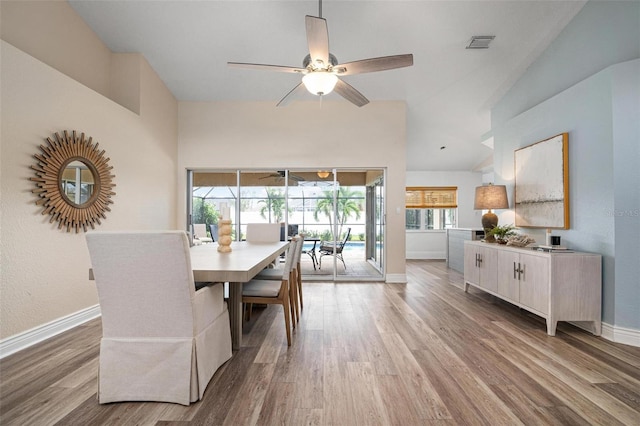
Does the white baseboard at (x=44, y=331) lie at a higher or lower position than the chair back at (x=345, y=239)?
lower

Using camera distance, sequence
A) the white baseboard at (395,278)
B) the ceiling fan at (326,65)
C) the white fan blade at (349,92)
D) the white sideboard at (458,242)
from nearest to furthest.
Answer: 1. the ceiling fan at (326,65)
2. the white fan blade at (349,92)
3. the white baseboard at (395,278)
4. the white sideboard at (458,242)

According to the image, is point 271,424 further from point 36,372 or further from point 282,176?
point 282,176

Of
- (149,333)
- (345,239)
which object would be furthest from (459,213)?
(149,333)

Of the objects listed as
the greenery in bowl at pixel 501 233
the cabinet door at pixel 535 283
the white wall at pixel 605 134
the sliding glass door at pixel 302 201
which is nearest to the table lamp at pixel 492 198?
the greenery in bowl at pixel 501 233

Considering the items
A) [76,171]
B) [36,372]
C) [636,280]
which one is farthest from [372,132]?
[36,372]

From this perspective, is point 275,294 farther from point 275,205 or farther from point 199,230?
point 199,230

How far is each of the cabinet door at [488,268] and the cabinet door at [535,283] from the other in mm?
457

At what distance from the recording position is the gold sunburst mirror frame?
8.84 ft

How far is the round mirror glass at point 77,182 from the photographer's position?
115 inches

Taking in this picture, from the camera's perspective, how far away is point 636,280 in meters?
2.53

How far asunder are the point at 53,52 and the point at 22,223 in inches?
72.6

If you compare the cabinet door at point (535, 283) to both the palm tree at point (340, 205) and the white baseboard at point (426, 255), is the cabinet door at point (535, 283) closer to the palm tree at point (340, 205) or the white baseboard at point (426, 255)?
the palm tree at point (340, 205)

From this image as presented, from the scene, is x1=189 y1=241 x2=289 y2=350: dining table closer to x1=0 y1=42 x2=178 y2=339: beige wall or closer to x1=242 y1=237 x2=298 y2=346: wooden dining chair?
x1=242 y1=237 x2=298 y2=346: wooden dining chair

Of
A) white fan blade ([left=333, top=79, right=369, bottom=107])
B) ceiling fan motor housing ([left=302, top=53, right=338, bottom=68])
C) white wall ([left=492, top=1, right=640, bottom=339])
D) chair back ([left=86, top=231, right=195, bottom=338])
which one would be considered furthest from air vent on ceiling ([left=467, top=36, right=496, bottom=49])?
chair back ([left=86, top=231, right=195, bottom=338])
